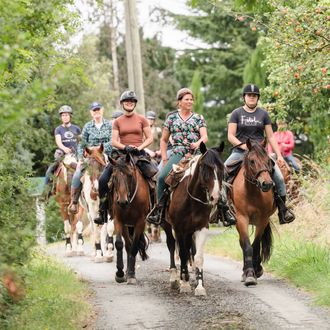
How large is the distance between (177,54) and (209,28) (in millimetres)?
3094

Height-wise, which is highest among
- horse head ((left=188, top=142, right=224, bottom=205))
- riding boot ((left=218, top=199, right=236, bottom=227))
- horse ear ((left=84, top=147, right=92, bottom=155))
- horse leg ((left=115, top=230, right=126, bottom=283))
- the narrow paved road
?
horse ear ((left=84, top=147, right=92, bottom=155))

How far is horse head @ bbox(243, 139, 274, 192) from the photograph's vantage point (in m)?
14.1

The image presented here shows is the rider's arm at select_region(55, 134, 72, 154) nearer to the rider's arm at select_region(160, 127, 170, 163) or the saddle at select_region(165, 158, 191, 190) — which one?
the rider's arm at select_region(160, 127, 170, 163)

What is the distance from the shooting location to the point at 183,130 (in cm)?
1452

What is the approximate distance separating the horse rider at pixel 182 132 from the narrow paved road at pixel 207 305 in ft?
5.31

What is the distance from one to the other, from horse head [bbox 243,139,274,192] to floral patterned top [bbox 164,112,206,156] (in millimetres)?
805

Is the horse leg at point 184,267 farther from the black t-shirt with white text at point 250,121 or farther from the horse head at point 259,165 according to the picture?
the black t-shirt with white text at point 250,121

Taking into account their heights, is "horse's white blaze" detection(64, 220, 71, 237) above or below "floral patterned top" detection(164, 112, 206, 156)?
below

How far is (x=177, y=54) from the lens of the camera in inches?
1713

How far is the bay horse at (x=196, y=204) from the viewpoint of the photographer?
13.2 m

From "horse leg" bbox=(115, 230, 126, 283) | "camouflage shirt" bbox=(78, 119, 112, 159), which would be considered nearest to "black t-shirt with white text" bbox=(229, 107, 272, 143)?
"horse leg" bbox=(115, 230, 126, 283)

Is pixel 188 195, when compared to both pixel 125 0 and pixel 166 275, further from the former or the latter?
pixel 125 0

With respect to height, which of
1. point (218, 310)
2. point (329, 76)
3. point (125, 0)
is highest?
point (125, 0)

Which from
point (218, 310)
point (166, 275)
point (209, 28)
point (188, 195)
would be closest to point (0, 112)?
point (218, 310)
